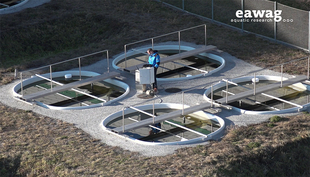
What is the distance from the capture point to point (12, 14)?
40.7 meters

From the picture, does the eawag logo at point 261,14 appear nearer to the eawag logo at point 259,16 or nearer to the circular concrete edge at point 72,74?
the eawag logo at point 259,16

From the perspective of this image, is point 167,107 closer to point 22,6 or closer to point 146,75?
point 146,75

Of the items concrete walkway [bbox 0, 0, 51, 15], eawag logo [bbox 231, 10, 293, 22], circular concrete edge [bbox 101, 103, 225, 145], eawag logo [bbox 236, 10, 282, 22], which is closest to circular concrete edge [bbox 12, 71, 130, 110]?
circular concrete edge [bbox 101, 103, 225, 145]

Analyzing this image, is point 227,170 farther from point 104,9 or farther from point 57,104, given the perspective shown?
point 104,9

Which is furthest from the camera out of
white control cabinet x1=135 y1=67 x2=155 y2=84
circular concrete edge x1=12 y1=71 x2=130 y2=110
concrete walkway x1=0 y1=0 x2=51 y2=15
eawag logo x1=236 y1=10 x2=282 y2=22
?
concrete walkway x1=0 y1=0 x2=51 y2=15

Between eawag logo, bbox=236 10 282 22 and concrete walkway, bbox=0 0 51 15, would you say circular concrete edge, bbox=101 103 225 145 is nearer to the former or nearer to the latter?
eawag logo, bbox=236 10 282 22

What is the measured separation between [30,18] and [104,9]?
17.5 feet

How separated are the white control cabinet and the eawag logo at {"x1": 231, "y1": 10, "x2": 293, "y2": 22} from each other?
1118cm

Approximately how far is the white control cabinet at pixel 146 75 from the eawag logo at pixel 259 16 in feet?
36.7

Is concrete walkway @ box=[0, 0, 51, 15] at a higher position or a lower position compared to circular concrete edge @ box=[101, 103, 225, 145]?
higher

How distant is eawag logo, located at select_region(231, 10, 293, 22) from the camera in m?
34.8

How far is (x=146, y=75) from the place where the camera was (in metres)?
27.1

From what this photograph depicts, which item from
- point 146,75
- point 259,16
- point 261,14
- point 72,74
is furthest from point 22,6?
point 146,75

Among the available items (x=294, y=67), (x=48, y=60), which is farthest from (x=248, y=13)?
(x=48, y=60)
